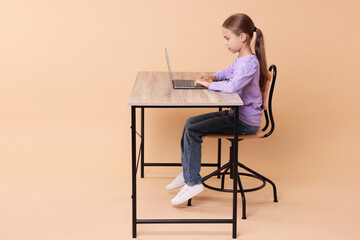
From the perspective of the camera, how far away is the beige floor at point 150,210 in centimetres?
362

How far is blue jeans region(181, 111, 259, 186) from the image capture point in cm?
377

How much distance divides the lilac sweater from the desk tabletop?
0.06 metres

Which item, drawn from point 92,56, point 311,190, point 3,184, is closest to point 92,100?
point 92,56

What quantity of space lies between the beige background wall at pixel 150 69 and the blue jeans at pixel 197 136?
3.29 ft

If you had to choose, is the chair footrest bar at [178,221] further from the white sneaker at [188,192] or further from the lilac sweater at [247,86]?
the lilac sweater at [247,86]

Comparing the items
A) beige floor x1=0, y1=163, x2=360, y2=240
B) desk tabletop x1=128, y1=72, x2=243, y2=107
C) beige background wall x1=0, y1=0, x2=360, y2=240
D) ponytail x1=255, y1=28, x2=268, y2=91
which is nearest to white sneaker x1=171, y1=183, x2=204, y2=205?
beige floor x1=0, y1=163, x2=360, y2=240

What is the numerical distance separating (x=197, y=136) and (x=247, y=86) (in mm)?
410

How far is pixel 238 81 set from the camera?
3660mm

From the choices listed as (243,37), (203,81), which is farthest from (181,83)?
(243,37)

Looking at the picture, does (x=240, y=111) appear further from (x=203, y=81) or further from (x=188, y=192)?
(x=188, y=192)

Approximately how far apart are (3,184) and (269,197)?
1.74 metres

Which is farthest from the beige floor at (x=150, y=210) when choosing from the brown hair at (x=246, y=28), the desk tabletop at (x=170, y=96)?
the brown hair at (x=246, y=28)

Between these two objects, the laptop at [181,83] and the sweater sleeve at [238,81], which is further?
the laptop at [181,83]

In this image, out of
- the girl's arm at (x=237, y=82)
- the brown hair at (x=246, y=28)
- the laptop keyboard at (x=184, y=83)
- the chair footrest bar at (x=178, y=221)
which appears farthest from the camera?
the laptop keyboard at (x=184, y=83)
